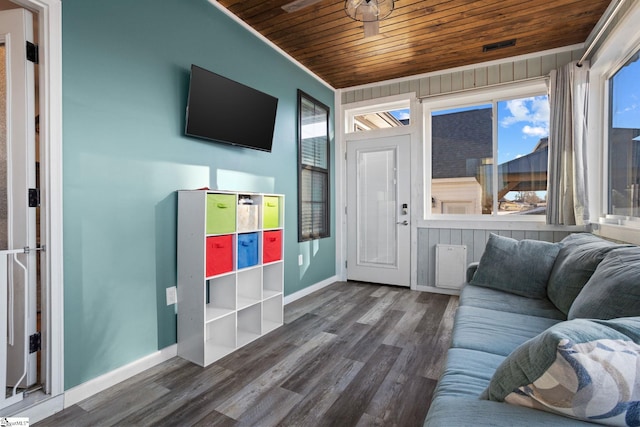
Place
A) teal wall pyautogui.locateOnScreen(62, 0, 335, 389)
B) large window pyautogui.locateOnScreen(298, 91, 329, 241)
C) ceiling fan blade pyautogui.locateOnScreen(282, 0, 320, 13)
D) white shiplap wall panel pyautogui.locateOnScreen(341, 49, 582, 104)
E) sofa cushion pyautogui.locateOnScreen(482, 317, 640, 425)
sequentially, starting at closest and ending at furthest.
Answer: sofa cushion pyautogui.locateOnScreen(482, 317, 640, 425)
teal wall pyautogui.locateOnScreen(62, 0, 335, 389)
ceiling fan blade pyautogui.locateOnScreen(282, 0, 320, 13)
white shiplap wall panel pyautogui.locateOnScreen(341, 49, 582, 104)
large window pyautogui.locateOnScreen(298, 91, 329, 241)

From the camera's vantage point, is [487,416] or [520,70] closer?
[487,416]

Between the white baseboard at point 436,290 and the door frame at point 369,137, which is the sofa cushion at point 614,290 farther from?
the door frame at point 369,137

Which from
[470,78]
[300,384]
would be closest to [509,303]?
[300,384]

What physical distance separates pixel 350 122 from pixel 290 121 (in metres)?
1.33

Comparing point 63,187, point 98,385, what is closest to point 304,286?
point 98,385

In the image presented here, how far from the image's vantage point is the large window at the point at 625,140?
2326mm

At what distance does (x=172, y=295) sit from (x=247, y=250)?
24.0 inches

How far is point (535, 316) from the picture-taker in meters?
1.83

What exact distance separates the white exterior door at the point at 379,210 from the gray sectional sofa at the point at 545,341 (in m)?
1.52

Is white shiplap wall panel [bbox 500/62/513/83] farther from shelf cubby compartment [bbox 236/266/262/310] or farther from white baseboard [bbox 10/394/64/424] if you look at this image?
white baseboard [bbox 10/394/64/424]

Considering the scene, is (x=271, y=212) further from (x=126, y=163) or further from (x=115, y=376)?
(x=115, y=376)

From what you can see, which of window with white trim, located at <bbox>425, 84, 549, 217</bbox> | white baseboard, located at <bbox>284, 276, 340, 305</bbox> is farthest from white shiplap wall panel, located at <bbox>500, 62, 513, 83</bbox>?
white baseboard, located at <bbox>284, 276, 340, 305</bbox>

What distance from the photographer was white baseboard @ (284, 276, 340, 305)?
3458 mm

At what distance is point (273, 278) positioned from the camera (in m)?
2.89
